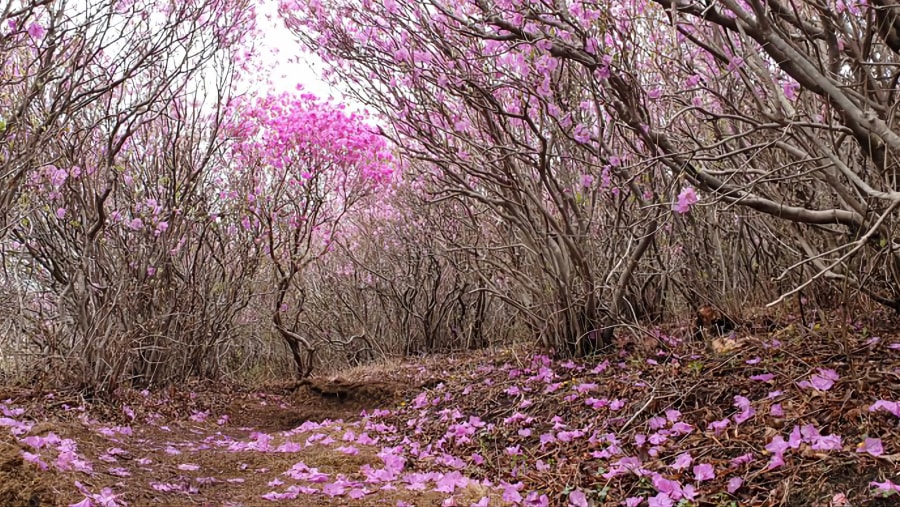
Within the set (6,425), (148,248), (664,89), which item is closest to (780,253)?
(664,89)

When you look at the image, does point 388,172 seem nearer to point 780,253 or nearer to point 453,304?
point 453,304

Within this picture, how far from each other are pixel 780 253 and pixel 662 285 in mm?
843

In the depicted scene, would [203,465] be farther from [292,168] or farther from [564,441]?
[292,168]

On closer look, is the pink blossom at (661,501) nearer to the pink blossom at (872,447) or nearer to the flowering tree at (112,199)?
the pink blossom at (872,447)

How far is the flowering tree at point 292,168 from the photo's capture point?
7199mm

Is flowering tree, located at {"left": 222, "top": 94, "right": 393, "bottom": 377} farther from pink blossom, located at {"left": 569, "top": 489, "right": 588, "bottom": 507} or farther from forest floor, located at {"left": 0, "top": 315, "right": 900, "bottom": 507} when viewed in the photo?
pink blossom, located at {"left": 569, "top": 489, "right": 588, "bottom": 507}

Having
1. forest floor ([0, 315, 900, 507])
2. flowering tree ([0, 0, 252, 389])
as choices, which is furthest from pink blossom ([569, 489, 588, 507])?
flowering tree ([0, 0, 252, 389])

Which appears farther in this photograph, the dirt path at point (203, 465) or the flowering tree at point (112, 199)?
the flowering tree at point (112, 199)

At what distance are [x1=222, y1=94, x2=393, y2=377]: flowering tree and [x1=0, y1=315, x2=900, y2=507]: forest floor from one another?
3.03m

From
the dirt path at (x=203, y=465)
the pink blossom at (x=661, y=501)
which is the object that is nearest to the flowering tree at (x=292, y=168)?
the dirt path at (x=203, y=465)

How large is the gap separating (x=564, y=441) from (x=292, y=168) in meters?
5.79

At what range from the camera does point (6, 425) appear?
3084 mm

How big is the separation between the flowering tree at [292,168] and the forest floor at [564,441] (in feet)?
9.93

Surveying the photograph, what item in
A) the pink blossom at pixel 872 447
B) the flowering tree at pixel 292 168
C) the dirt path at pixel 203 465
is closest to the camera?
the pink blossom at pixel 872 447
